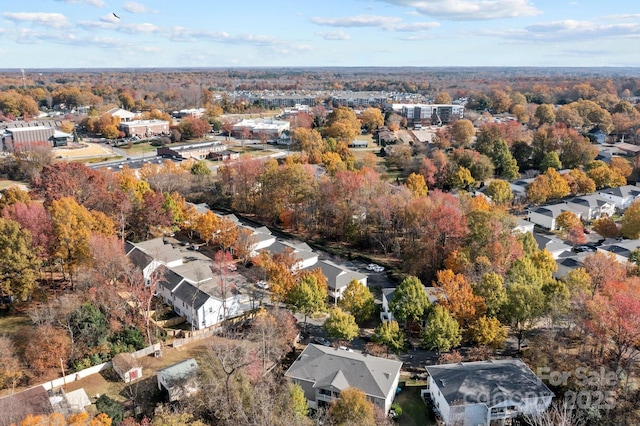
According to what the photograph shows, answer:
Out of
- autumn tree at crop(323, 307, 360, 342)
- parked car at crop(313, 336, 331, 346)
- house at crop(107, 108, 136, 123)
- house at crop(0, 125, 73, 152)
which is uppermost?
house at crop(107, 108, 136, 123)

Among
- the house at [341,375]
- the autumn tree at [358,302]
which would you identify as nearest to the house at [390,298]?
the autumn tree at [358,302]

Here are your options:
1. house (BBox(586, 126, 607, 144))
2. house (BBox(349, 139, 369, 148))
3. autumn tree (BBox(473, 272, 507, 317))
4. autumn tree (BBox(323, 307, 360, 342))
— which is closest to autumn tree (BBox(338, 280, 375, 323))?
autumn tree (BBox(323, 307, 360, 342))

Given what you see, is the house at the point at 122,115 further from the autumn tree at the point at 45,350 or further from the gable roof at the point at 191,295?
the autumn tree at the point at 45,350

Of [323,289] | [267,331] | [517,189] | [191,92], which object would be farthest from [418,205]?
[191,92]

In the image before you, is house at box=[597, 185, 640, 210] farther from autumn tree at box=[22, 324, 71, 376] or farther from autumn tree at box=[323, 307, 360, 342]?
autumn tree at box=[22, 324, 71, 376]

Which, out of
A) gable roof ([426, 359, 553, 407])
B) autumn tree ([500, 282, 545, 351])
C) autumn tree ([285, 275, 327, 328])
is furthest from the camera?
autumn tree ([285, 275, 327, 328])

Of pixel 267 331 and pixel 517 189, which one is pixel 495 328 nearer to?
pixel 267 331
